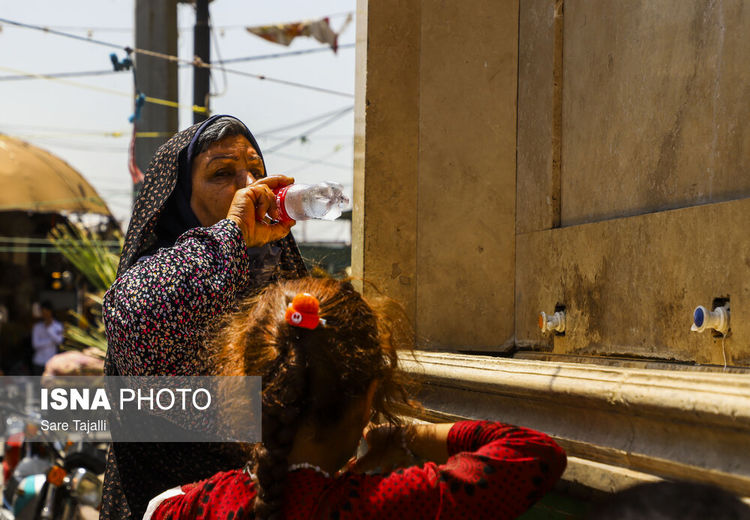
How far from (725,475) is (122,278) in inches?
47.1

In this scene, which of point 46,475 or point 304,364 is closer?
point 304,364

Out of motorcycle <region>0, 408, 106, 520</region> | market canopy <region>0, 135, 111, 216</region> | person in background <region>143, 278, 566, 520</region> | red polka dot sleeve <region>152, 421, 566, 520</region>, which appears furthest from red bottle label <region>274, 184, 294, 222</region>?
market canopy <region>0, 135, 111, 216</region>

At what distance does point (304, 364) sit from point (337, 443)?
7.1 inches

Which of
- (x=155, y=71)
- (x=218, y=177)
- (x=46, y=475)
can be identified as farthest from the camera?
(x=155, y=71)

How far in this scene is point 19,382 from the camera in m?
8.72

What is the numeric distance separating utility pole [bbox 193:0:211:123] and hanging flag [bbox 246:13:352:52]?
3315mm

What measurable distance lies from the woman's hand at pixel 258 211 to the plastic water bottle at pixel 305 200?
0.06ft

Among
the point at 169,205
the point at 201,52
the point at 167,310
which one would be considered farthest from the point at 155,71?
the point at 167,310

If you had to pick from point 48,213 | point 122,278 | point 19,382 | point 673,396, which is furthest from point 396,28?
point 48,213

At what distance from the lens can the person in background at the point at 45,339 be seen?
1084 cm

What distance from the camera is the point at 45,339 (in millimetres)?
10906

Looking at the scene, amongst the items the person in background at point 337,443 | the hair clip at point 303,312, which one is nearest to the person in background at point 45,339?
the person in background at point 337,443

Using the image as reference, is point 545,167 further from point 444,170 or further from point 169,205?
point 169,205

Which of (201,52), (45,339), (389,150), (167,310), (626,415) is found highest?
(201,52)
